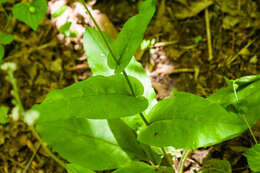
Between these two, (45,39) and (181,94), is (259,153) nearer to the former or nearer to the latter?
(181,94)

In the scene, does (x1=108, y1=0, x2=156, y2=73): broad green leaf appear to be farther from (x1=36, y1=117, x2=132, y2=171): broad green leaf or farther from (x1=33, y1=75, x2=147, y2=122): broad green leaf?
(x1=36, y1=117, x2=132, y2=171): broad green leaf

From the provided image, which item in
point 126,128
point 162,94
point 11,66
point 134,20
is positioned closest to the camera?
point 11,66

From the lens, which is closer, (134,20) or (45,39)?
(134,20)

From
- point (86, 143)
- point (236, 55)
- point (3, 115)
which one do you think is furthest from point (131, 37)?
point (3, 115)

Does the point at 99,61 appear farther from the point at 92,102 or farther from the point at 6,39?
the point at 6,39

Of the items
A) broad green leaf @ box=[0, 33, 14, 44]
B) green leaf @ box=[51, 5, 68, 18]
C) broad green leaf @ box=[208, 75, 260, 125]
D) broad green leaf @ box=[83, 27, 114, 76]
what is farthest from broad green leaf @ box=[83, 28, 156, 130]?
green leaf @ box=[51, 5, 68, 18]

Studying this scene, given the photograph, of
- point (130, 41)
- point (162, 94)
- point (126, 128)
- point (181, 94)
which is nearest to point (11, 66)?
point (130, 41)
